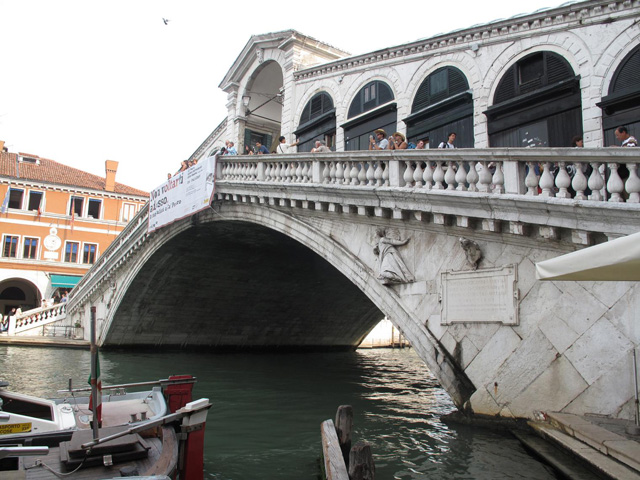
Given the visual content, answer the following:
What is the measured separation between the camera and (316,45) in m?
14.8

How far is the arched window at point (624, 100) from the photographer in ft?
24.5

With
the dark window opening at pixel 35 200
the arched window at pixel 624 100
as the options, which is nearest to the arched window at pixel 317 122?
the arched window at pixel 624 100

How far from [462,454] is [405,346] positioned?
79.8 ft

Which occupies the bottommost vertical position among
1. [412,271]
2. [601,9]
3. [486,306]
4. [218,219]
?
[486,306]

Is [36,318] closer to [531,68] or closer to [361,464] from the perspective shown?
[531,68]

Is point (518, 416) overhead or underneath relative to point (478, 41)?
underneath

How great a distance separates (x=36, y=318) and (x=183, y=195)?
1336 cm

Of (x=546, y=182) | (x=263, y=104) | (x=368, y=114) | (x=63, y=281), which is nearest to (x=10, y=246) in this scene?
(x=63, y=281)

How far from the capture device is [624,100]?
7.55m

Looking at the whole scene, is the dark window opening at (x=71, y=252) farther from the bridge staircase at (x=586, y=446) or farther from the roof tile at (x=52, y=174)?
the bridge staircase at (x=586, y=446)

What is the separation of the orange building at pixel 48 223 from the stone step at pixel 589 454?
27.1 m

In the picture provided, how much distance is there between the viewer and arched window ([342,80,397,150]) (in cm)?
1130

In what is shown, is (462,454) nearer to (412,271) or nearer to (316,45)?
(412,271)

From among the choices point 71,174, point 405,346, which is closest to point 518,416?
point 405,346
